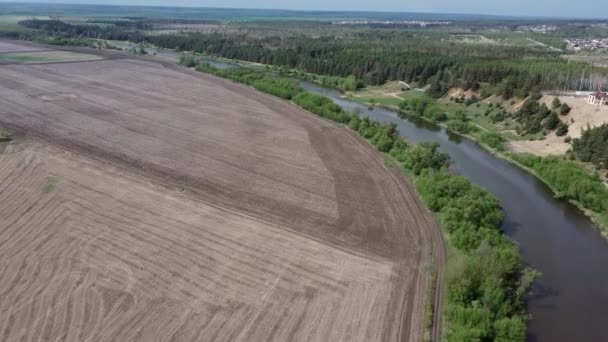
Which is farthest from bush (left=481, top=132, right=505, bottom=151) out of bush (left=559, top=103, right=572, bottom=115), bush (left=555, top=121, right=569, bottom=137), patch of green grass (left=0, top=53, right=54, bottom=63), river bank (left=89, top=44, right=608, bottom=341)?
patch of green grass (left=0, top=53, right=54, bottom=63)

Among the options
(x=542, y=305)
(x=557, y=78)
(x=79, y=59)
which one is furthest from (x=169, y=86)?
(x=542, y=305)

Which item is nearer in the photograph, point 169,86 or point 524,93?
point 524,93

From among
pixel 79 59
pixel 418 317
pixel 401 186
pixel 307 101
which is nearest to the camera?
pixel 418 317

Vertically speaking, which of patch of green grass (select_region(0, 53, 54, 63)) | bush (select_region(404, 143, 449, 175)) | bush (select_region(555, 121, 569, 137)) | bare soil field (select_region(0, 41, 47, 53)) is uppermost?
bare soil field (select_region(0, 41, 47, 53))

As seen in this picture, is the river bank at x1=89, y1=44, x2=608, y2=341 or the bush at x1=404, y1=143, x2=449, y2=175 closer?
the river bank at x1=89, y1=44, x2=608, y2=341

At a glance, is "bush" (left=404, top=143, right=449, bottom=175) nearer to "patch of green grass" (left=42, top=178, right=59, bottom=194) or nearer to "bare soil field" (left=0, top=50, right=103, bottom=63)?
"patch of green grass" (left=42, top=178, right=59, bottom=194)

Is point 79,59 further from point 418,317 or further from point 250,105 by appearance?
point 418,317

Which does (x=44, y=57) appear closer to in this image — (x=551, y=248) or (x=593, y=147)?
(x=593, y=147)

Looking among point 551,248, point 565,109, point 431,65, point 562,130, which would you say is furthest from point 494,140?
point 431,65
